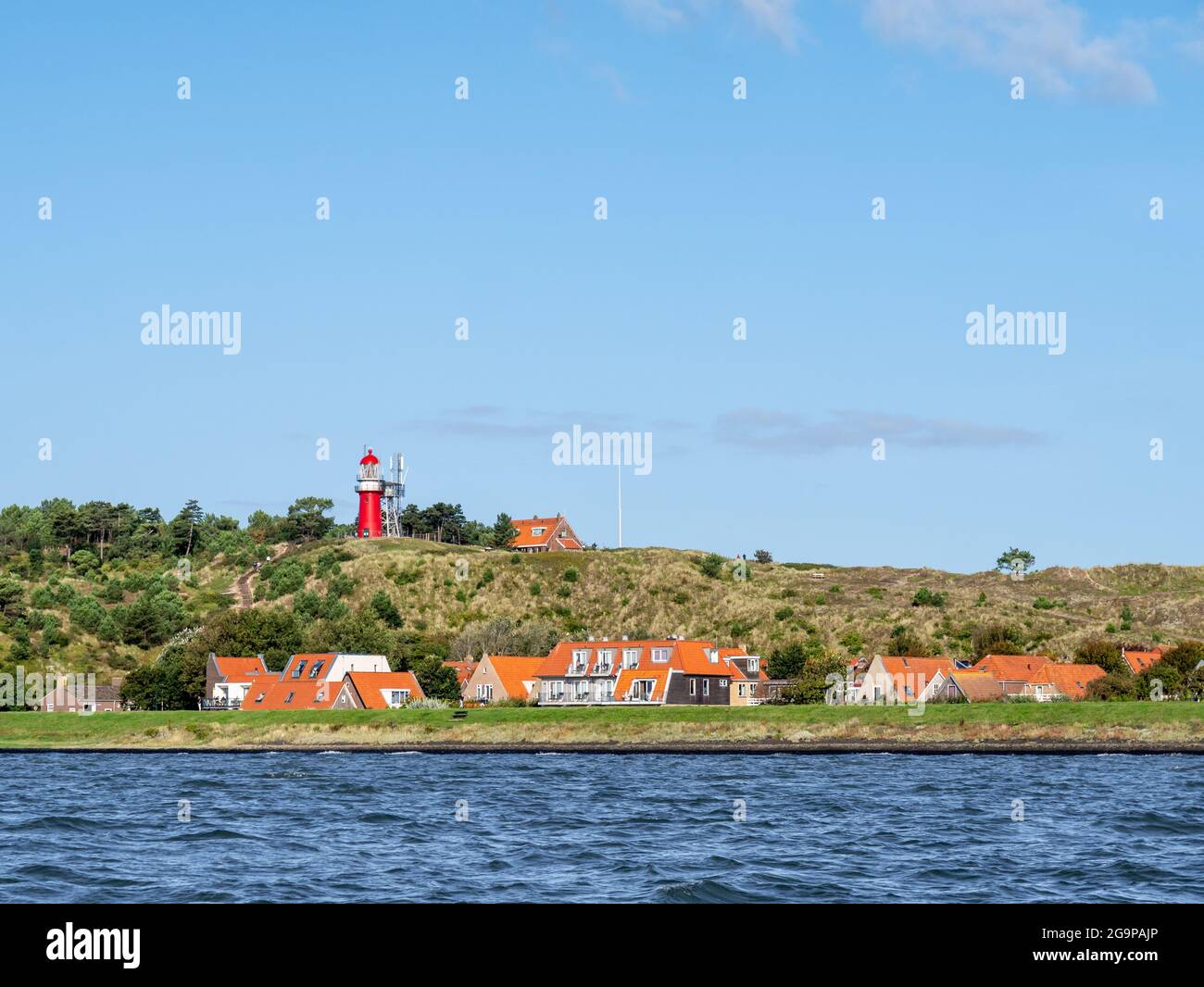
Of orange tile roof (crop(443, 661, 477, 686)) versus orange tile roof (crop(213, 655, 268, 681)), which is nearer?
orange tile roof (crop(213, 655, 268, 681))

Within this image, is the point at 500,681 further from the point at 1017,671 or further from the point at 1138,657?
the point at 1138,657

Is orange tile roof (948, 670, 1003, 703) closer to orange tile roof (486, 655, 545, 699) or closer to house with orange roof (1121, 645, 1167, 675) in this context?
house with orange roof (1121, 645, 1167, 675)

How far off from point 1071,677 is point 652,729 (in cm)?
4051

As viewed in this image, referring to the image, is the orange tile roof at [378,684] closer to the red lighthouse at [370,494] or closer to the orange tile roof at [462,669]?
the orange tile roof at [462,669]

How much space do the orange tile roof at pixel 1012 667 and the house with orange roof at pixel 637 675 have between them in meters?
20.6

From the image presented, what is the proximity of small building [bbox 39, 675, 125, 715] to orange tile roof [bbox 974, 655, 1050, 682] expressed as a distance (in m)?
72.3

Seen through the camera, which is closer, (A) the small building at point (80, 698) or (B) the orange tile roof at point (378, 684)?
(B) the orange tile roof at point (378, 684)

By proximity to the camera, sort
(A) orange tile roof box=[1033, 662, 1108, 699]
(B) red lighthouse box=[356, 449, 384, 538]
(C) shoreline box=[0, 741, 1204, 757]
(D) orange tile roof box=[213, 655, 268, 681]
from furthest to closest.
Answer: (B) red lighthouse box=[356, 449, 384, 538], (D) orange tile roof box=[213, 655, 268, 681], (A) orange tile roof box=[1033, 662, 1108, 699], (C) shoreline box=[0, 741, 1204, 757]

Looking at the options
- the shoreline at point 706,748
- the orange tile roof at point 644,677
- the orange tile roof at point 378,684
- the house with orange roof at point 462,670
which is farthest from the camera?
the house with orange roof at point 462,670

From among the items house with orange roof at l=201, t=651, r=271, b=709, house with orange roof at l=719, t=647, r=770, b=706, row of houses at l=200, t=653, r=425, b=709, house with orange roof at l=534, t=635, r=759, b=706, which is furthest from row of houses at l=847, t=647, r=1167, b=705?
house with orange roof at l=201, t=651, r=271, b=709

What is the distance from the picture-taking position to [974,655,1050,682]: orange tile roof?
119m

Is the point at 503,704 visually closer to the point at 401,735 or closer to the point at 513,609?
the point at 401,735

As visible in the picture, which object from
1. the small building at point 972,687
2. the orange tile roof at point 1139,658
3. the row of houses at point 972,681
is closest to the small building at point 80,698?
the row of houses at point 972,681

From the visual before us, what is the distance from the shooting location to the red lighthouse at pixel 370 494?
626ft
